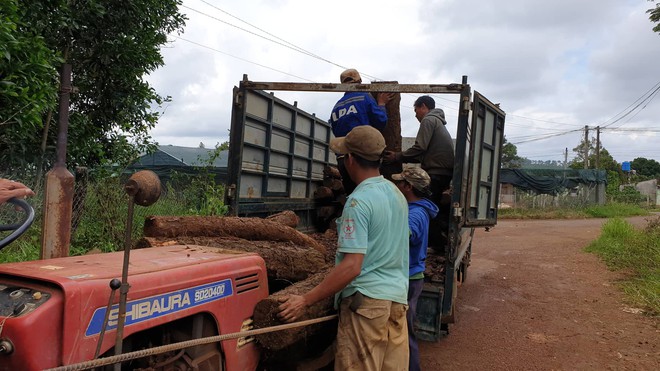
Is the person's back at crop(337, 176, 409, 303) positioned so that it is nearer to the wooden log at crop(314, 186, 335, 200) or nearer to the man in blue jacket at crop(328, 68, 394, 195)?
the man in blue jacket at crop(328, 68, 394, 195)

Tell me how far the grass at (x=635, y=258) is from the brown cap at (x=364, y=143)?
566cm

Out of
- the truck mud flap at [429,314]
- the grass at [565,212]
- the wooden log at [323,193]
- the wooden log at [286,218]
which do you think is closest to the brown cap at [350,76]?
the wooden log at [286,218]

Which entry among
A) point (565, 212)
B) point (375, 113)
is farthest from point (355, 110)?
point (565, 212)

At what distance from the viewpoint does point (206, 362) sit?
232 centimetres

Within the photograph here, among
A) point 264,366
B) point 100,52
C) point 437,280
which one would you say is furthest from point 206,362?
point 100,52

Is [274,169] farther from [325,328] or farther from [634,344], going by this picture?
[634,344]

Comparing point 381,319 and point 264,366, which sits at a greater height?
point 381,319

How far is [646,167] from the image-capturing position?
5538 cm

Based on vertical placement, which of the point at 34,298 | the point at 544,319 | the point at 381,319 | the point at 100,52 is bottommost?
the point at 544,319

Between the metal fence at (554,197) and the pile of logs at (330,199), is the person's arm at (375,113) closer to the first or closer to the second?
the pile of logs at (330,199)

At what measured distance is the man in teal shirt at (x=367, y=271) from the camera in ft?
7.68

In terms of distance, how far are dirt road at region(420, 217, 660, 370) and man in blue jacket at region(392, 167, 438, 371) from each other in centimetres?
113

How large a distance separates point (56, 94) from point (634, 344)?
262 inches

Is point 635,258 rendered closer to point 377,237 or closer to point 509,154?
point 377,237
